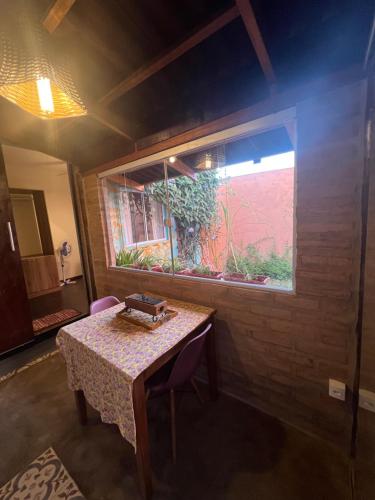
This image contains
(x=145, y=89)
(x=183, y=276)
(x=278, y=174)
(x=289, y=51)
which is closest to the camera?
(x=289, y=51)

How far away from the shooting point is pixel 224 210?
1787 millimetres

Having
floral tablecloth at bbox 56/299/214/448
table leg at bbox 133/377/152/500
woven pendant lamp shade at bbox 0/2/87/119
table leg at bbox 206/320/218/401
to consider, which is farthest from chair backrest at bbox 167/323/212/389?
woven pendant lamp shade at bbox 0/2/87/119

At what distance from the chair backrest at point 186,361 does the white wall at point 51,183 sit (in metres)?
3.89

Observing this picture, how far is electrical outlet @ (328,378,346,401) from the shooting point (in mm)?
1252

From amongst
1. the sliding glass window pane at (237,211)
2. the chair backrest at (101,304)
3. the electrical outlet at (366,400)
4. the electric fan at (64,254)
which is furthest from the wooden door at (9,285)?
the electrical outlet at (366,400)

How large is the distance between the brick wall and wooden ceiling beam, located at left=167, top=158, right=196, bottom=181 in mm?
940

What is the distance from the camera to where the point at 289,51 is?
3.82 ft

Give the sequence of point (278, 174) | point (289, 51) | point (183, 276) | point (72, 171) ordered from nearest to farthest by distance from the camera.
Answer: point (289, 51), point (278, 174), point (183, 276), point (72, 171)

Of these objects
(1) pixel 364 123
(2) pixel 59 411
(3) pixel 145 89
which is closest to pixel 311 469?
(2) pixel 59 411

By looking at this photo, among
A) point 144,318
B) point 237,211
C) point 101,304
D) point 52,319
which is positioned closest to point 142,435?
point 144,318

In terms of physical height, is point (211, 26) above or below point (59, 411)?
above

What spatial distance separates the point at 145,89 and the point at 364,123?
1496 millimetres

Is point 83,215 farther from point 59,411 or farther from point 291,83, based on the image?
point 291,83

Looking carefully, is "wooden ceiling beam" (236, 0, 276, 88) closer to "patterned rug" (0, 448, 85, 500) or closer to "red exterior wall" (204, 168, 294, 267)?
"red exterior wall" (204, 168, 294, 267)
